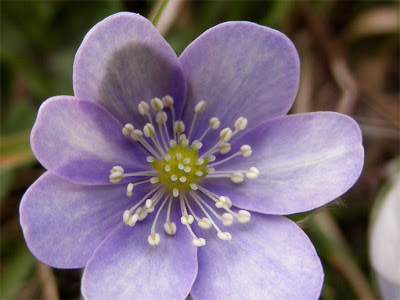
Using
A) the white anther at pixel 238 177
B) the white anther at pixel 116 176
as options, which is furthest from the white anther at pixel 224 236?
the white anther at pixel 116 176

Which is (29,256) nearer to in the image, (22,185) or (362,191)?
(22,185)

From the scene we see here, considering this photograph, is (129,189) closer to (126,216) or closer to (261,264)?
(126,216)

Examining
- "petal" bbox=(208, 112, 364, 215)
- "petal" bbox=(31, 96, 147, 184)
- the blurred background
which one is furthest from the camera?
the blurred background

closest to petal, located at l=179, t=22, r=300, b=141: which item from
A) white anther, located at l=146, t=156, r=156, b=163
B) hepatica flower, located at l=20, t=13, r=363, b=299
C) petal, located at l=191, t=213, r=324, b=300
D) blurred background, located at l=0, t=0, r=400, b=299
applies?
hepatica flower, located at l=20, t=13, r=363, b=299

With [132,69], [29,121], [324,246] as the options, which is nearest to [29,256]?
[29,121]

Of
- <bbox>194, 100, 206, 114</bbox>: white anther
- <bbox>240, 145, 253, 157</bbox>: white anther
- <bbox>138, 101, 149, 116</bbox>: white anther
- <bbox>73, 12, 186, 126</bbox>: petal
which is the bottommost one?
<bbox>240, 145, 253, 157</bbox>: white anther

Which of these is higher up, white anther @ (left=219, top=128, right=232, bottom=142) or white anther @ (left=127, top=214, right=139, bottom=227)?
white anther @ (left=219, top=128, right=232, bottom=142)

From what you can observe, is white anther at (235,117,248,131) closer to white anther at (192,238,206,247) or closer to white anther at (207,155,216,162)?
white anther at (207,155,216,162)
